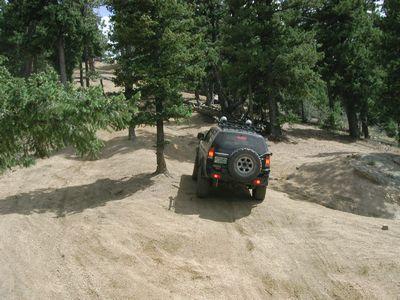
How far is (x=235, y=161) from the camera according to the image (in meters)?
11.9

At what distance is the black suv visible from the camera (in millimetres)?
11961

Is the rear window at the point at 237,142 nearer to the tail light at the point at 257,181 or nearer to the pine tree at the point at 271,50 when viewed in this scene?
the tail light at the point at 257,181

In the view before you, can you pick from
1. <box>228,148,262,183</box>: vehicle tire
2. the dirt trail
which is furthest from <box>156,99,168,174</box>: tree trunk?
<box>228,148,262,183</box>: vehicle tire

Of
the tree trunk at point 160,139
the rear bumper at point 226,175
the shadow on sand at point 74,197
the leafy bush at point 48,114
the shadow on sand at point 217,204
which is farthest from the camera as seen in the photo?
the tree trunk at point 160,139

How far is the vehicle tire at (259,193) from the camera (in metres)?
13.1

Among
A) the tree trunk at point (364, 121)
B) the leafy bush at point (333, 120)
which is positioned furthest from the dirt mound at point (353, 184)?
the leafy bush at point (333, 120)

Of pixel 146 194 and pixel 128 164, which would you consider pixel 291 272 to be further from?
pixel 128 164

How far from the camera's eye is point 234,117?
29844 millimetres

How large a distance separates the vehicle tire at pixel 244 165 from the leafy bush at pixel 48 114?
411cm

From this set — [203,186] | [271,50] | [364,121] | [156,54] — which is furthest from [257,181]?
[364,121]

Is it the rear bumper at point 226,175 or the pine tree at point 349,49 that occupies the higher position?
the pine tree at point 349,49

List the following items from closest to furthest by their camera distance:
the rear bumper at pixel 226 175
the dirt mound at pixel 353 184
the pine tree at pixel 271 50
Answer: the rear bumper at pixel 226 175, the dirt mound at pixel 353 184, the pine tree at pixel 271 50

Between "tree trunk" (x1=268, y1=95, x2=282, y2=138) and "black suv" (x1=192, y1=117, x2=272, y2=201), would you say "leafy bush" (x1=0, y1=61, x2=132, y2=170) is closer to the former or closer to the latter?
"black suv" (x1=192, y1=117, x2=272, y2=201)

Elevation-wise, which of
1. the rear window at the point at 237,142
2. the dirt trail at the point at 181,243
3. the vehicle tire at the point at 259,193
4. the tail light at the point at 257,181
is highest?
the rear window at the point at 237,142
